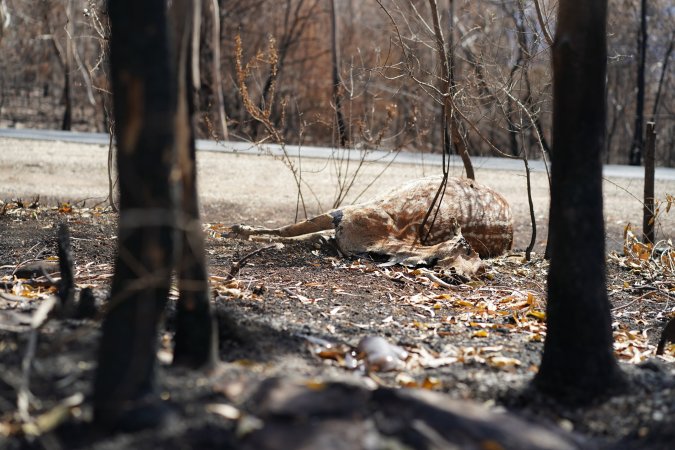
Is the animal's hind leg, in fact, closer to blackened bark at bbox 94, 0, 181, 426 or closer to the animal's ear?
the animal's ear

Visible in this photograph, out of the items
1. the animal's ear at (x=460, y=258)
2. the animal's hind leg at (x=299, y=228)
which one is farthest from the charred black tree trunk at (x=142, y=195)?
the animal's hind leg at (x=299, y=228)

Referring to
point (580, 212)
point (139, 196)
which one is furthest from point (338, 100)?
point (139, 196)

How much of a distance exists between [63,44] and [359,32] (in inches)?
398

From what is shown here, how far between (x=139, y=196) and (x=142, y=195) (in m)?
0.02

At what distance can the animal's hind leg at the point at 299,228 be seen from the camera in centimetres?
794

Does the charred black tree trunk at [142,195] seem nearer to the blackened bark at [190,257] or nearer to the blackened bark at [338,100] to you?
the blackened bark at [190,257]

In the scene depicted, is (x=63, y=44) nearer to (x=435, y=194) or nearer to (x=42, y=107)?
(x=42, y=107)

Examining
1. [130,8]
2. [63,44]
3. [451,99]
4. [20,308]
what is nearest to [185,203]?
[130,8]

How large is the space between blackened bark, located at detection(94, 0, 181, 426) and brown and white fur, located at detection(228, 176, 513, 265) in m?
4.34

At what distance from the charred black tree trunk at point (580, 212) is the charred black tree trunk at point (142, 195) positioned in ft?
5.42

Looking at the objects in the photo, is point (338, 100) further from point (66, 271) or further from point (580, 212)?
point (580, 212)

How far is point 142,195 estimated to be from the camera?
2877mm

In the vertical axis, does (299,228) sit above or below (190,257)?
below

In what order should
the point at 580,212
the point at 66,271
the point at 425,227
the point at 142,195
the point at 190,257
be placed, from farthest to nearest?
the point at 425,227 → the point at 66,271 → the point at 580,212 → the point at 190,257 → the point at 142,195
